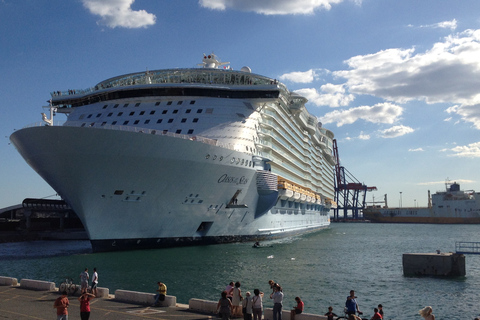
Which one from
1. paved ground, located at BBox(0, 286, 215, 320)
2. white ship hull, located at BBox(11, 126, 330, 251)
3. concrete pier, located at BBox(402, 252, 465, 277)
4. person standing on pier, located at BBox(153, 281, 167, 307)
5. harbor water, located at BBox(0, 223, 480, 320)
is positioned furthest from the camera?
white ship hull, located at BBox(11, 126, 330, 251)

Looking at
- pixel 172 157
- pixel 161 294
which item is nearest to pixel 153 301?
pixel 161 294

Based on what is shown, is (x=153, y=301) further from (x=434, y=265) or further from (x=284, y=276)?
(x=434, y=265)

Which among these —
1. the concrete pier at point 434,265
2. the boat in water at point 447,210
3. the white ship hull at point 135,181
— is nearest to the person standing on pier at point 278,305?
the concrete pier at point 434,265

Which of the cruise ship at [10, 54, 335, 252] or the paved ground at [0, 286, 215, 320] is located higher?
the cruise ship at [10, 54, 335, 252]

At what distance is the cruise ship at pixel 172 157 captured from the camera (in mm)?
26656

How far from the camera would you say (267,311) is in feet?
41.0

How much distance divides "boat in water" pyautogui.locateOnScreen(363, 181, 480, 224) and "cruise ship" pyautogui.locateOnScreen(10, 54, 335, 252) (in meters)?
95.9

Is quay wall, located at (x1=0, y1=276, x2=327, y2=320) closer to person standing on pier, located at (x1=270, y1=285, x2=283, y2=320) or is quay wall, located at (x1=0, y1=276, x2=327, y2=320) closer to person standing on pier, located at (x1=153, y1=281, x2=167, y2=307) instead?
person standing on pier, located at (x1=153, y1=281, x2=167, y2=307)

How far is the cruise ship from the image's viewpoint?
26.7m

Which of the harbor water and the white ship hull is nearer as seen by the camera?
the harbor water

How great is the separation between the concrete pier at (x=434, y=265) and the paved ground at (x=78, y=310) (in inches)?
635

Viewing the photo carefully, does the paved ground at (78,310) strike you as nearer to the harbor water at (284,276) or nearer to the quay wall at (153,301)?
the quay wall at (153,301)

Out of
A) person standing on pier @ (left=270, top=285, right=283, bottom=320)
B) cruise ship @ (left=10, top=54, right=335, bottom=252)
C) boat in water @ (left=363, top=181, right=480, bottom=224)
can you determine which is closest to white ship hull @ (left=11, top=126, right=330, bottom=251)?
cruise ship @ (left=10, top=54, right=335, bottom=252)

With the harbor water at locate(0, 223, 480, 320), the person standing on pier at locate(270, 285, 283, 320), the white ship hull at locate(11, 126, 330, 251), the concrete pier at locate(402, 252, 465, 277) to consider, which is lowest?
the harbor water at locate(0, 223, 480, 320)
